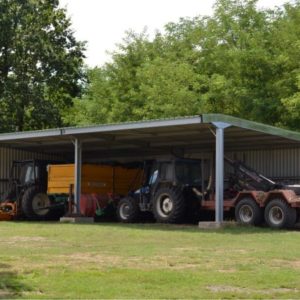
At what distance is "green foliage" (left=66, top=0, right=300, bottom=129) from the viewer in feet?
102

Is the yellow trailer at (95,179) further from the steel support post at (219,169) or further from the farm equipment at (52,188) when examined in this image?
the steel support post at (219,169)

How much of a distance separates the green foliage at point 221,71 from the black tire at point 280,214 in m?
9.16

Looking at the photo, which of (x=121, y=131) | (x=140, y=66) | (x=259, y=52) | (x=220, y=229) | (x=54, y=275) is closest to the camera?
(x=54, y=275)

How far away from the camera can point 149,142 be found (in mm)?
27328

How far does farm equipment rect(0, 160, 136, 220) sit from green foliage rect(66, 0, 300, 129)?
6860mm

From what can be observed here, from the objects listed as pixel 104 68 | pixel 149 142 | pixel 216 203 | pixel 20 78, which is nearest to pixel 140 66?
pixel 104 68

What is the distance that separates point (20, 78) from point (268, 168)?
821 inches

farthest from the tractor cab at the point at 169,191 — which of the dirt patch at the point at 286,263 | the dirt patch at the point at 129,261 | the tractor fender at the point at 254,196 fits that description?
the dirt patch at the point at 286,263

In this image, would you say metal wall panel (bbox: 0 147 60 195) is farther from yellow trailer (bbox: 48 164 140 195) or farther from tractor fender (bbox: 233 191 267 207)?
tractor fender (bbox: 233 191 267 207)

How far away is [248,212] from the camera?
67.9 feet

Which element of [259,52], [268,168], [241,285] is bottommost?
[241,285]

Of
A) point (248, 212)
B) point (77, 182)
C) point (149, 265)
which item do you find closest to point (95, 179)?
point (77, 182)

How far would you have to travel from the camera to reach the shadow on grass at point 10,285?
8.22m

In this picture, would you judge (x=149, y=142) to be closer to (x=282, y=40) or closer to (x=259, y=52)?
(x=259, y=52)
